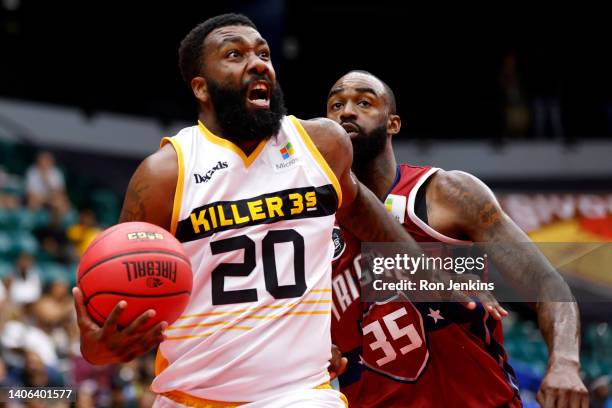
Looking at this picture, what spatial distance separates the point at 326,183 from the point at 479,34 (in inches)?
645

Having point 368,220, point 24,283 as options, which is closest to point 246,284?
point 368,220

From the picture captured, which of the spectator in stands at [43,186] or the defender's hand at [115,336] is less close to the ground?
the spectator in stands at [43,186]

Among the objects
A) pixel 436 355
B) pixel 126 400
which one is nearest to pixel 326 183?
pixel 436 355

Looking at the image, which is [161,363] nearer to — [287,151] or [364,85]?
[287,151]

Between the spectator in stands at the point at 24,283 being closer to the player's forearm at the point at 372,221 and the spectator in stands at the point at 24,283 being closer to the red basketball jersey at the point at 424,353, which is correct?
the red basketball jersey at the point at 424,353

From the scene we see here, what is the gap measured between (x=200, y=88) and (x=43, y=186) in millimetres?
9172

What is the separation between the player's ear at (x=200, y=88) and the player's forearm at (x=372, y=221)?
2.86ft

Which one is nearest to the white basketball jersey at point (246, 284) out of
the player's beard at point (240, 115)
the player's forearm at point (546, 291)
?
the player's beard at point (240, 115)

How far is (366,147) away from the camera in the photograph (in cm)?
512

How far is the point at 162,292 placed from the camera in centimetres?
327

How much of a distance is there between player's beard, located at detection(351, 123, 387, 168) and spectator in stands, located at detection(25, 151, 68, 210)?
8.20 meters

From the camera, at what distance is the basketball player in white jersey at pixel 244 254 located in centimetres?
353

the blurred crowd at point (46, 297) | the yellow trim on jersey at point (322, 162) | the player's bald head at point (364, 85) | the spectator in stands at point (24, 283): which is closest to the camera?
the yellow trim on jersey at point (322, 162)

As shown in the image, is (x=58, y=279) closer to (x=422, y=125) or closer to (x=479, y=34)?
(x=422, y=125)
